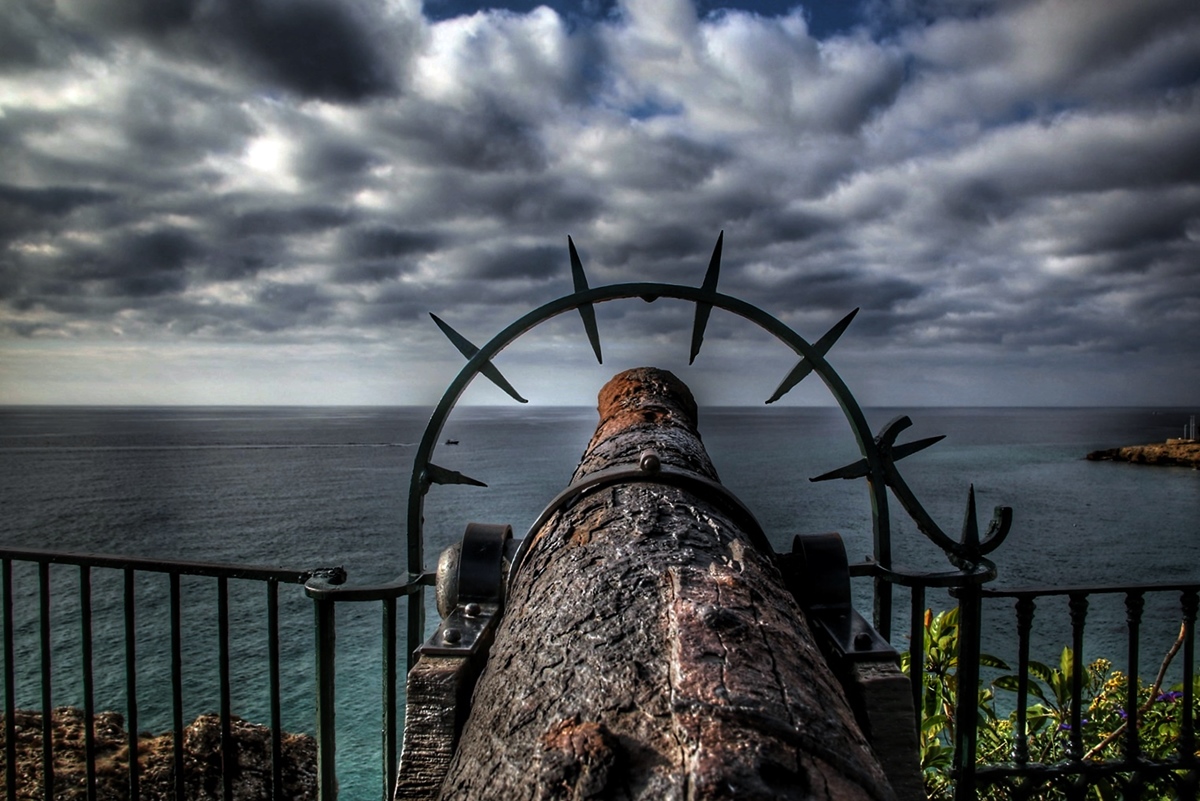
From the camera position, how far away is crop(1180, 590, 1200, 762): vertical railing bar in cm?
335

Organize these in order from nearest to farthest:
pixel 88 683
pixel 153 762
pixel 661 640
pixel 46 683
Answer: pixel 661 640, pixel 88 683, pixel 46 683, pixel 153 762

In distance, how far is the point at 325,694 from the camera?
2.85 m

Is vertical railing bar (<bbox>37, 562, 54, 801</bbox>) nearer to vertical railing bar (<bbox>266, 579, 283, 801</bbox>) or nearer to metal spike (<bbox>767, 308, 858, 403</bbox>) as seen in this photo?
vertical railing bar (<bbox>266, 579, 283, 801</bbox>)

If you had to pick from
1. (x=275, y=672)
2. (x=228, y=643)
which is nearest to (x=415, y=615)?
(x=275, y=672)

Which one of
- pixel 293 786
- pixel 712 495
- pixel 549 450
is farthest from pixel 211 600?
pixel 549 450

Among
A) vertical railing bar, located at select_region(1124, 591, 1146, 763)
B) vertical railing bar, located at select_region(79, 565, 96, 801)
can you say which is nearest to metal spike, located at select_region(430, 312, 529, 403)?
vertical railing bar, located at select_region(79, 565, 96, 801)

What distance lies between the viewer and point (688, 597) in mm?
1485

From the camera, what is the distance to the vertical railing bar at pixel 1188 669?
335 centimetres

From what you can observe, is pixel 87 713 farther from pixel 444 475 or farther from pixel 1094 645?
pixel 1094 645

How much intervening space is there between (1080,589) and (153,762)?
792 cm

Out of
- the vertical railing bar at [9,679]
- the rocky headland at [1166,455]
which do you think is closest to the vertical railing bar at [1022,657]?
the vertical railing bar at [9,679]

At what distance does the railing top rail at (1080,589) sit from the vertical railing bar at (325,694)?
2854 mm

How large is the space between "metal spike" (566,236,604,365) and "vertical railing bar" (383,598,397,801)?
1.44 meters

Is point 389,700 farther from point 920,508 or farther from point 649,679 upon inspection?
point 920,508
